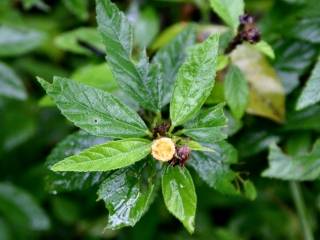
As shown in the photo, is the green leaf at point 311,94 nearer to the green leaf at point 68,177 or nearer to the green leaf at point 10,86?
the green leaf at point 68,177

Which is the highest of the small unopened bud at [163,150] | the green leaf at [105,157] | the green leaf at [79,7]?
the green leaf at [105,157]

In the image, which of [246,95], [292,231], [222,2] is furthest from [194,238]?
[222,2]

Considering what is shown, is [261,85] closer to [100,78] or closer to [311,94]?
[311,94]

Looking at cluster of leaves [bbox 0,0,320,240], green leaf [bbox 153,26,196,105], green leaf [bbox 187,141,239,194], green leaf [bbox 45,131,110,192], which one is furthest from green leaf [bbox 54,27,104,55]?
green leaf [bbox 187,141,239,194]

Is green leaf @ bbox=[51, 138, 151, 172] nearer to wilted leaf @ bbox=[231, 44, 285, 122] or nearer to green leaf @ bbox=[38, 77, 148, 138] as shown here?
green leaf @ bbox=[38, 77, 148, 138]

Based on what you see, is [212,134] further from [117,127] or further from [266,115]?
[266,115]

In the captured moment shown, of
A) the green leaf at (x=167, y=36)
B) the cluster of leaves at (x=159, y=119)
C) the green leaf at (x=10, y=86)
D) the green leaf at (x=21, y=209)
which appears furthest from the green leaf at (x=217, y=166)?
the green leaf at (x=21, y=209)
